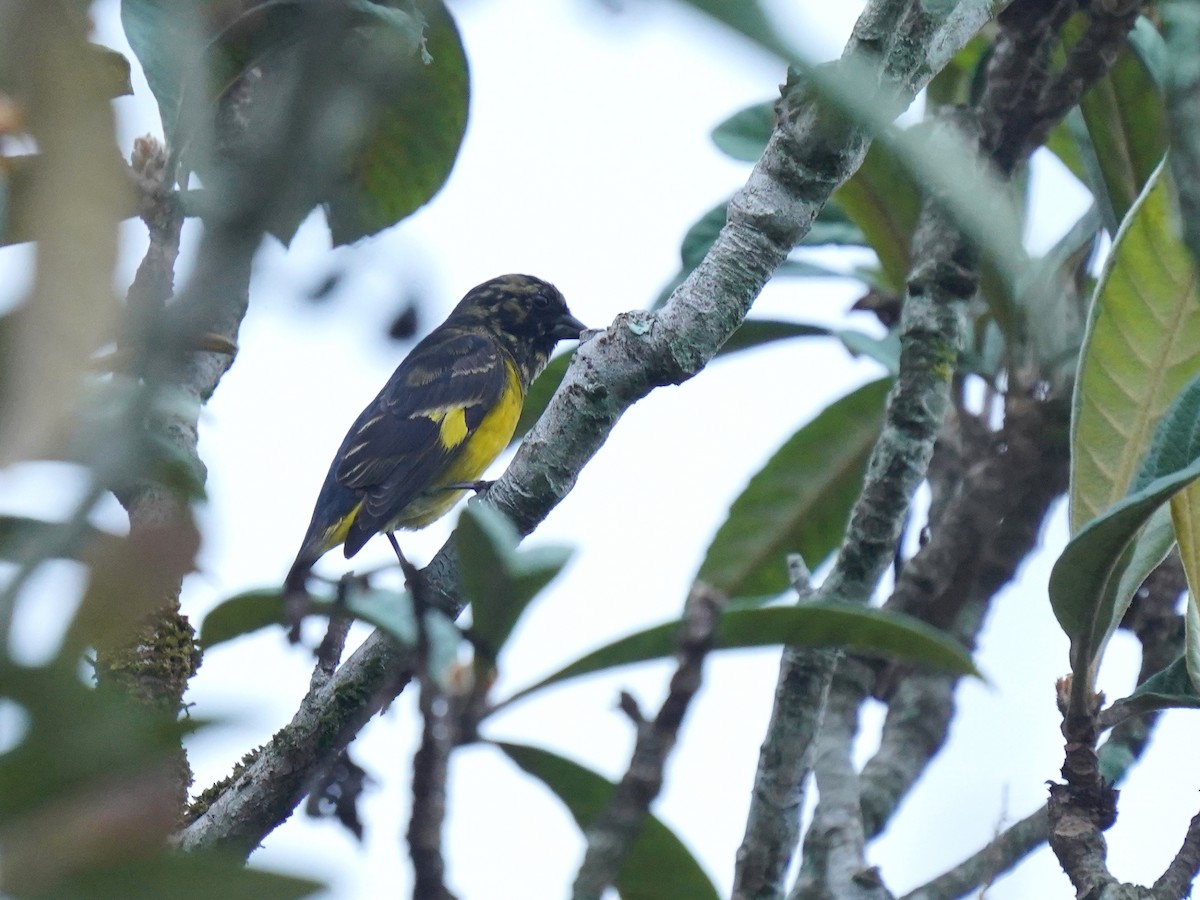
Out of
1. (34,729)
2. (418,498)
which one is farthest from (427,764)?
(418,498)

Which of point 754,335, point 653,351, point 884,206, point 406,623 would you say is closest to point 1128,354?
point 653,351

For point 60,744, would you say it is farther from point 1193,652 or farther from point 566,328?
point 566,328

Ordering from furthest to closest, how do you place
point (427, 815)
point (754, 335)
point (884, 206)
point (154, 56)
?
point (754, 335) → point (884, 206) → point (154, 56) → point (427, 815)

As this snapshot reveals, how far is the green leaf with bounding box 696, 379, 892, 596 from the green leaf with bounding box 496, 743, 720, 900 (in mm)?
2378

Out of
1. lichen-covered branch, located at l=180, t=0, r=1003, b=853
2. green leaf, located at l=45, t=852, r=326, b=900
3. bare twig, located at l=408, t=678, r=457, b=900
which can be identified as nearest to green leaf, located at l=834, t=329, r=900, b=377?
lichen-covered branch, located at l=180, t=0, r=1003, b=853

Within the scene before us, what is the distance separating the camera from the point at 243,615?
1587 millimetres

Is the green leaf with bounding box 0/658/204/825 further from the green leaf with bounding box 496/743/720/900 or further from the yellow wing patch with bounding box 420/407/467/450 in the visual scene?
the yellow wing patch with bounding box 420/407/467/450

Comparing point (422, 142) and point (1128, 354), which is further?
point (422, 142)

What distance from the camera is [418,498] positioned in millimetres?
5832

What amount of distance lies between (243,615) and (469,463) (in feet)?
14.0

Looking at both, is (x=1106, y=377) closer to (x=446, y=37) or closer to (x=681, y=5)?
(x=446, y=37)

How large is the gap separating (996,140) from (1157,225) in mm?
1095

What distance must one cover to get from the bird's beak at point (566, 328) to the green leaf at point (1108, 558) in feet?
15.6

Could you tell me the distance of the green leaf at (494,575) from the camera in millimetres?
1412
